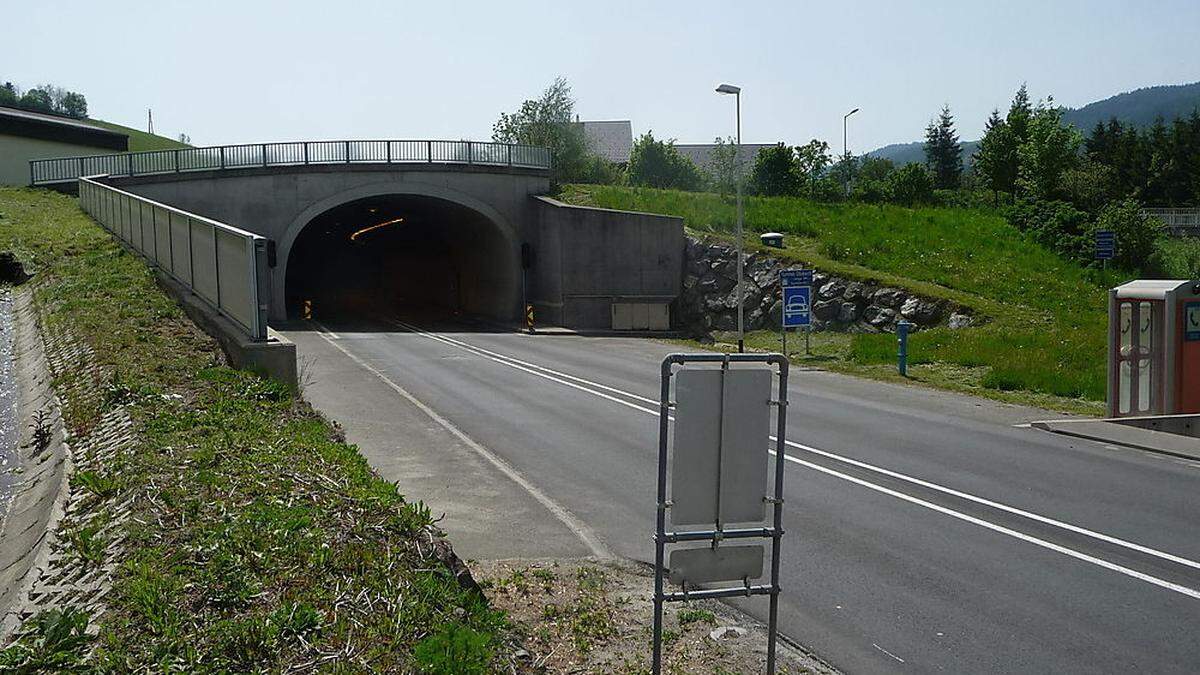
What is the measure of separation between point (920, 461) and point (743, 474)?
7.72m

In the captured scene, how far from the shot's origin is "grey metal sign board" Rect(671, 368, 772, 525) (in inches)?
209

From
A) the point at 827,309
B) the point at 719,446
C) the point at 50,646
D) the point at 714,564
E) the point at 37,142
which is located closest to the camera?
the point at 50,646

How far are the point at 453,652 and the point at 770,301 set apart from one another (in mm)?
31977

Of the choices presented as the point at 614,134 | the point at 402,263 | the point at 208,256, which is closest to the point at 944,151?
the point at 614,134

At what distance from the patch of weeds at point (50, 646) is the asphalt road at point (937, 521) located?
4254mm

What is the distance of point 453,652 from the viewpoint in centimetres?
483

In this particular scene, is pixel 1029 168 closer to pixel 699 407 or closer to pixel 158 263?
pixel 158 263

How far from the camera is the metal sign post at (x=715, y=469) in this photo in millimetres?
5312

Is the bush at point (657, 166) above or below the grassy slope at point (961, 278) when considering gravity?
above

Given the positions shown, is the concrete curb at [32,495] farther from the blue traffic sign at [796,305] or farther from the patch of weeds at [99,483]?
the blue traffic sign at [796,305]

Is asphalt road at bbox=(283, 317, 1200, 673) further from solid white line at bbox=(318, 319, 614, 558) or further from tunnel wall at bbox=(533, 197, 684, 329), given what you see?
tunnel wall at bbox=(533, 197, 684, 329)

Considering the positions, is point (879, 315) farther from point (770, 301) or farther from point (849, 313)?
point (770, 301)

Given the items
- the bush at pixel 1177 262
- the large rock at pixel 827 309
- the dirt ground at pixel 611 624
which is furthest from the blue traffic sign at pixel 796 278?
the bush at pixel 1177 262

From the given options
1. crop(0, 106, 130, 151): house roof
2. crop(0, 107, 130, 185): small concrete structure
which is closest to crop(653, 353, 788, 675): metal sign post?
crop(0, 107, 130, 185): small concrete structure
